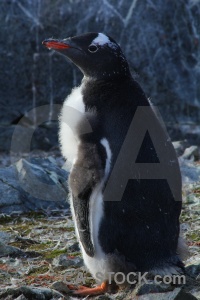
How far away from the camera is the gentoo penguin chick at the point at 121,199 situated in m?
3.06

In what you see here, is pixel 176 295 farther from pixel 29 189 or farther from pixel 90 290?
pixel 29 189

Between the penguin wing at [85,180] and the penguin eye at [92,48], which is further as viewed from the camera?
the penguin eye at [92,48]

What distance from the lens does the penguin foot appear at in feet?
10.1

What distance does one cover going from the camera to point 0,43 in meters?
8.76

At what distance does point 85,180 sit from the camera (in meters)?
3.07

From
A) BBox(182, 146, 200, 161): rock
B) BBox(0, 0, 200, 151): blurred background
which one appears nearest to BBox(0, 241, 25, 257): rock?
BBox(182, 146, 200, 161): rock

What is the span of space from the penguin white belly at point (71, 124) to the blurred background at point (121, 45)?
17.4 feet

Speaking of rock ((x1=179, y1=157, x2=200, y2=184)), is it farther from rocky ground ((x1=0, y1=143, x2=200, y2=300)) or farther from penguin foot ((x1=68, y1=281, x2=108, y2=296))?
penguin foot ((x1=68, y1=281, x2=108, y2=296))

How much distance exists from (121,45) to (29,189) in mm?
4112

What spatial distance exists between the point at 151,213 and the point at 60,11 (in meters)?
6.09

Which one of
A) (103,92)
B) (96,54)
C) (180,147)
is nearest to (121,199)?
(103,92)

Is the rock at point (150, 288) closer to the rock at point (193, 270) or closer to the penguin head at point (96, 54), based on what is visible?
the rock at point (193, 270)

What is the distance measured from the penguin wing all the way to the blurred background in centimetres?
552

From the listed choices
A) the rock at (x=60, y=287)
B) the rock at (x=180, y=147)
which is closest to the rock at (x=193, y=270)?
the rock at (x=60, y=287)
